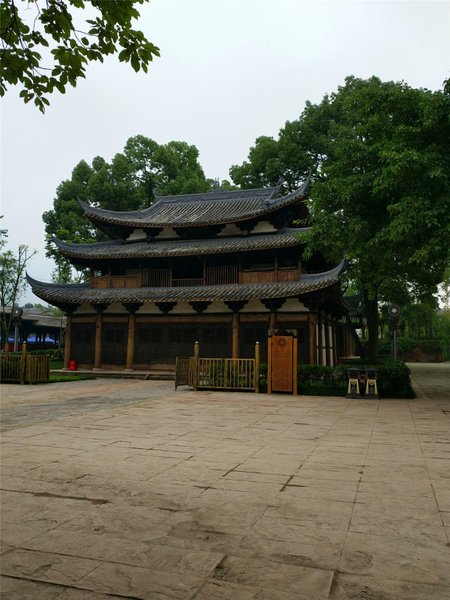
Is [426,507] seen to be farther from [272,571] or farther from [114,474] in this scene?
[114,474]

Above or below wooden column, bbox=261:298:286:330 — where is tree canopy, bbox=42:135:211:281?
above

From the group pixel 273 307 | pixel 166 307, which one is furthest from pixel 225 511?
pixel 166 307

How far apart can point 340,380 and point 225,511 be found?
32.3 ft

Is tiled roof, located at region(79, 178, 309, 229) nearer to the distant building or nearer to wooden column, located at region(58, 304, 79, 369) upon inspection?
wooden column, located at region(58, 304, 79, 369)

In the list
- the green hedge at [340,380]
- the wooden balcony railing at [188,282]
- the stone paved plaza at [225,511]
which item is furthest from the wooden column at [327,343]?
the stone paved plaza at [225,511]

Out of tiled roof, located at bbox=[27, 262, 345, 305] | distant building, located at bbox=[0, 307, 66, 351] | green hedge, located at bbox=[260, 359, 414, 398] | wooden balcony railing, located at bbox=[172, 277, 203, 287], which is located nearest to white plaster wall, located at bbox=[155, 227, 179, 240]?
wooden balcony railing, located at bbox=[172, 277, 203, 287]

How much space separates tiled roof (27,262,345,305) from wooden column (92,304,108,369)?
643mm

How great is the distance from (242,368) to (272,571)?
1120cm

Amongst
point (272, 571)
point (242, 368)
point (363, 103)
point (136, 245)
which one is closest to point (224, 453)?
point (272, 571)

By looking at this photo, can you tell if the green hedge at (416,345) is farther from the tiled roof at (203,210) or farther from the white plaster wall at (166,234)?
the white plaster wall at (166,234)

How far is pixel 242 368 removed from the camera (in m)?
13.8

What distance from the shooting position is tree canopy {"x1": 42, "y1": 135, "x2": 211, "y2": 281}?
33.3 metres

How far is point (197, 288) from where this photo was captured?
20.8 m

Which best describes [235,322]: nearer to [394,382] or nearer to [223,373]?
[223,373]
